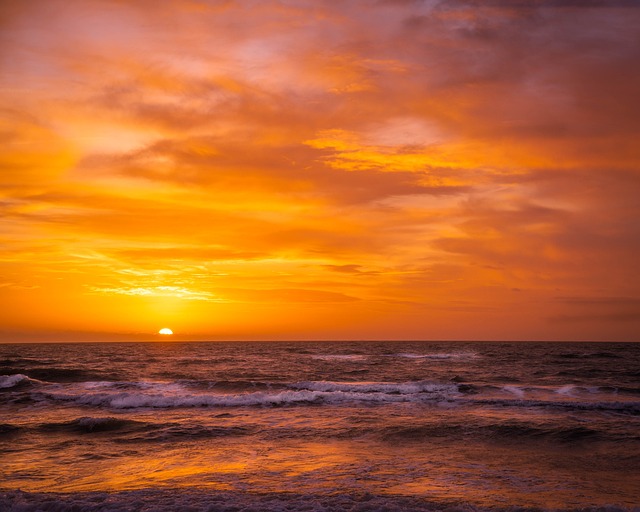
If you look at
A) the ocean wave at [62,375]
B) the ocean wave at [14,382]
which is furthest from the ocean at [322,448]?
the ocean wave at [62,375]

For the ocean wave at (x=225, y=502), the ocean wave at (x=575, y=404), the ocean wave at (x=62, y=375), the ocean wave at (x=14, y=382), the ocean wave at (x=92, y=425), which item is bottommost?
the ocean wave at (x=62, y=375)

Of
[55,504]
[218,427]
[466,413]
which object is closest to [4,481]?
[55,504]

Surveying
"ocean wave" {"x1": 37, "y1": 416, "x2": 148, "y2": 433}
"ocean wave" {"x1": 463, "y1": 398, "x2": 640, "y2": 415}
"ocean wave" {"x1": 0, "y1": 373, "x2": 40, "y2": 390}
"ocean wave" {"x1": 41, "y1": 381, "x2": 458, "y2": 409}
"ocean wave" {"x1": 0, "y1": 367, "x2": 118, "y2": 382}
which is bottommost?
"ocean wave" {"x1": 0, "y1": 367, "x2": 118, "y2": 382}

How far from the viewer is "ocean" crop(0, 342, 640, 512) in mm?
9805

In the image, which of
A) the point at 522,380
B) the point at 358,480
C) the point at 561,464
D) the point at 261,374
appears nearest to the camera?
the point at 358,480

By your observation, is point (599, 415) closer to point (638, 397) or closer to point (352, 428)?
point (638, 397)

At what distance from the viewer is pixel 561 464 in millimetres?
13125

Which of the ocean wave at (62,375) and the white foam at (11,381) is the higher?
the white foam at (11,381)

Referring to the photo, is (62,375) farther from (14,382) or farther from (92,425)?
(92,425)

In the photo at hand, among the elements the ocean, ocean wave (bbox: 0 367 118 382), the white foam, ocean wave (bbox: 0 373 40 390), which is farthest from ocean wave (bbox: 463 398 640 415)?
the white foam

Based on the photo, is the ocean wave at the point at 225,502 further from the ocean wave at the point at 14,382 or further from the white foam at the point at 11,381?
the white foam at the point at 11,381

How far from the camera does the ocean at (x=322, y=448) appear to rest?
9805mm

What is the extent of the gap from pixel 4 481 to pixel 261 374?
1084 inches

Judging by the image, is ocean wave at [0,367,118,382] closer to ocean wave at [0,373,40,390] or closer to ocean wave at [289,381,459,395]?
ocean wave at [0,373,40,390]
